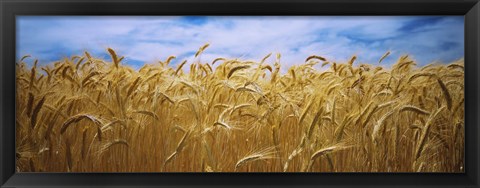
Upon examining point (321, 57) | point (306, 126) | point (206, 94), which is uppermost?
point (321, 57)

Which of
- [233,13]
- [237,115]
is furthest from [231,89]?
[233,13]

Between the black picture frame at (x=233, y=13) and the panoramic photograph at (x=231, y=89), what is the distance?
0.03 meters

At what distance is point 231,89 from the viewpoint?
6.73 feet

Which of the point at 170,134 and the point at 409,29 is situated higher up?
the point at 409,29

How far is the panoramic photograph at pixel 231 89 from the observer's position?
2.04 metres

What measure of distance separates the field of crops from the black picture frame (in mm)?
32

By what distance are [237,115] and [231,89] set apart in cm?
10

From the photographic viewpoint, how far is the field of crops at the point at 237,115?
2.04 m

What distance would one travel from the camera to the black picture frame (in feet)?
6.67

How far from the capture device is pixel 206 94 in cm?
205

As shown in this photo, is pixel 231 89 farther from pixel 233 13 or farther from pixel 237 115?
pixel 233 13

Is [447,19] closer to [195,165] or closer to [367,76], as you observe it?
[367,76]

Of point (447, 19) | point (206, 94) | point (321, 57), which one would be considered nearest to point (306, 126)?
point (321, 57)
